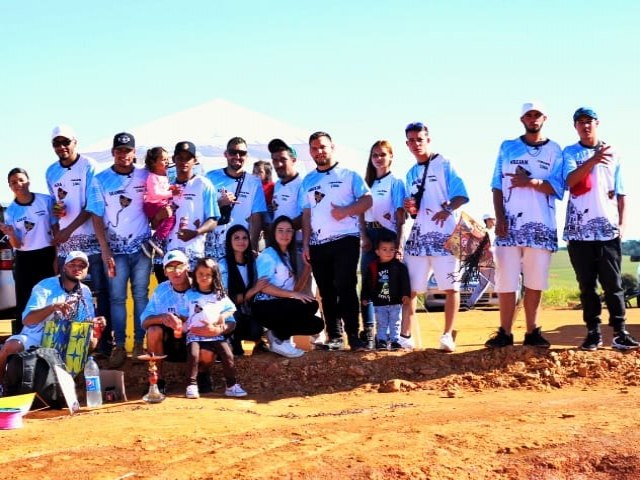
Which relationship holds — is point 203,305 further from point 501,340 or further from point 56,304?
point 501,340

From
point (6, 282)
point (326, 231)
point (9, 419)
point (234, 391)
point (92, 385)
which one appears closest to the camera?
point (9, 419)

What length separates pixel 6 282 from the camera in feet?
35.8

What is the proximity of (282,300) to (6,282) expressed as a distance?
371cm

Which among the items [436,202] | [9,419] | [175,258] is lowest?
[9,419]

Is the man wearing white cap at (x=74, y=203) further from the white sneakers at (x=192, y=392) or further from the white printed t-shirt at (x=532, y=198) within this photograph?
the white printed t-shirt at (x=532, y=198)

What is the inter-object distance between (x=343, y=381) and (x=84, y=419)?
2651 millimetres

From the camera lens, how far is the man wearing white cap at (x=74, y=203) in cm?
925

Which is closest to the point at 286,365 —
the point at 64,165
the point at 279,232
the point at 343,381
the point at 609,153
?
the point at 343,381

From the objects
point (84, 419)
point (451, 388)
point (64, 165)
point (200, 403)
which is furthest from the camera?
point (64, 165)

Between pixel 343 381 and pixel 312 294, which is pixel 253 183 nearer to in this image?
pixel 312 294

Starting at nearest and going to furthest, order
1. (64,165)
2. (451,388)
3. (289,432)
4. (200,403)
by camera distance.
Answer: (289,432)
(200,403)
(451,388)
(64,165)

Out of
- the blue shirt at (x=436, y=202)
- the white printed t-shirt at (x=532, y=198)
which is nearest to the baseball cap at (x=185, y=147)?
the blue shirt at (x=436, y=202)

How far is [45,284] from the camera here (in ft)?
28.1

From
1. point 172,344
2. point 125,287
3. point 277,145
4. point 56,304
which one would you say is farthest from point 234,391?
point 277,145
